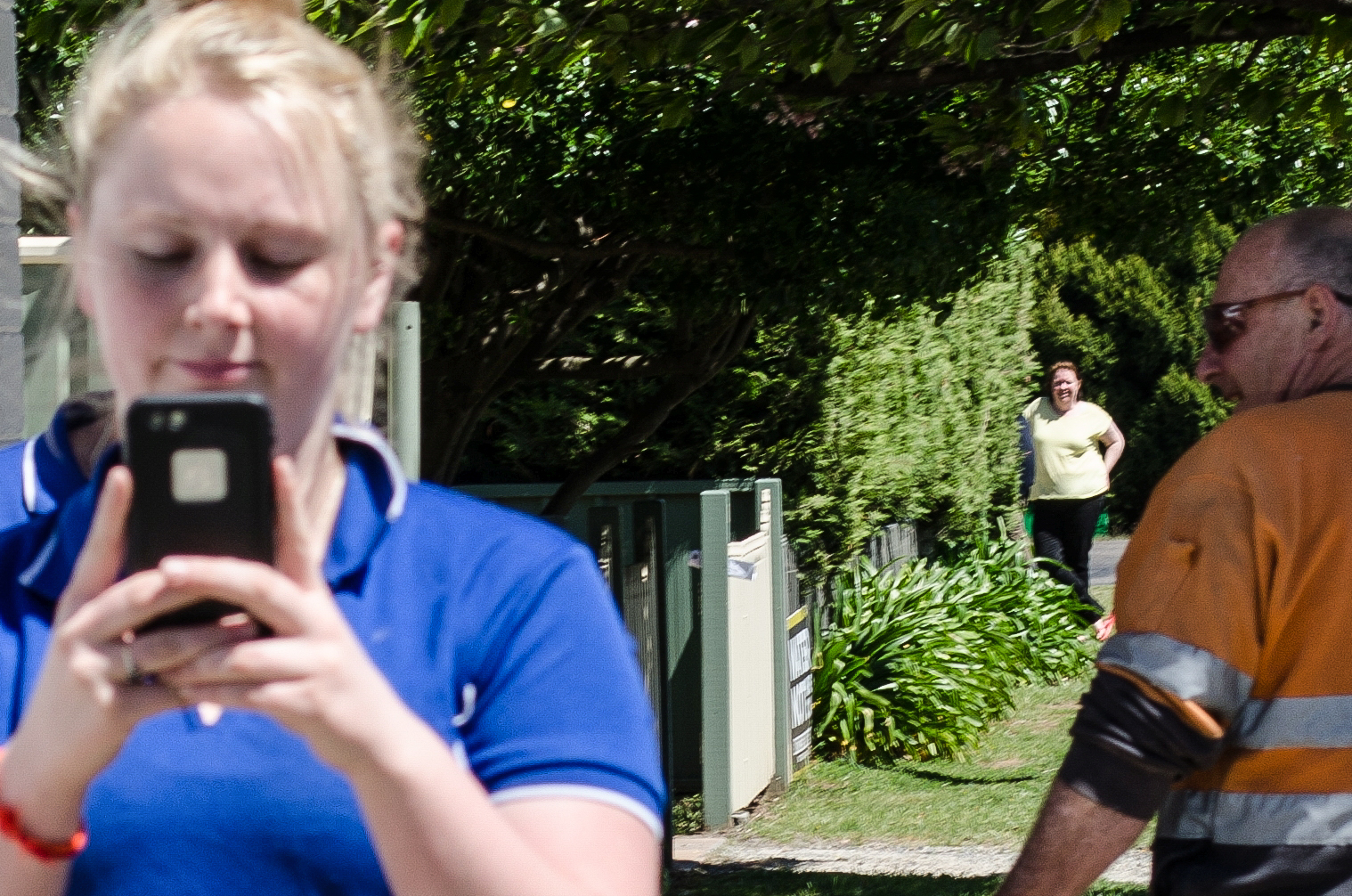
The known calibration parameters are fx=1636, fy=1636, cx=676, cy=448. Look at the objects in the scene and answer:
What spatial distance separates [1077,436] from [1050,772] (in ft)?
14.7

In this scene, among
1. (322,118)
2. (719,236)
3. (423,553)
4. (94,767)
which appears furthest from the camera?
(719,236)

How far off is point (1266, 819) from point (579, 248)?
180 inches

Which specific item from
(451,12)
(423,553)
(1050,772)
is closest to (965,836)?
(1050,772)

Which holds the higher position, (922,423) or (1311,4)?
(1311,4)

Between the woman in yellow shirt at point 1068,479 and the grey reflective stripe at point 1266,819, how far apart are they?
1009cm

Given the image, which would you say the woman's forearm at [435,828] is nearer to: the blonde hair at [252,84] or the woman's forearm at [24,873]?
the woman's forearm at [24,873]

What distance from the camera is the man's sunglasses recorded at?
2.67 meters

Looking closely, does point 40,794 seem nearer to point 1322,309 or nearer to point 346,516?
point 346,516

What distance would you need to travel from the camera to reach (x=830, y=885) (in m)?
6.41

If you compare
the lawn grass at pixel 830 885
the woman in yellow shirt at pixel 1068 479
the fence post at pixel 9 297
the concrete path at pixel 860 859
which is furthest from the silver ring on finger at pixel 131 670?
the woman in yellow shirt at pixel 1068 479

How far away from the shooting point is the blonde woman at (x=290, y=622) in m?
Answer: 1.00

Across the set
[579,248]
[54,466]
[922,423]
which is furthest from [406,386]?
[922,423]

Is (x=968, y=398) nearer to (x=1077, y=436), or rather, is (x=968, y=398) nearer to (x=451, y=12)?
(x=1077, y=436)

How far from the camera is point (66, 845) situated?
42.8 inches
